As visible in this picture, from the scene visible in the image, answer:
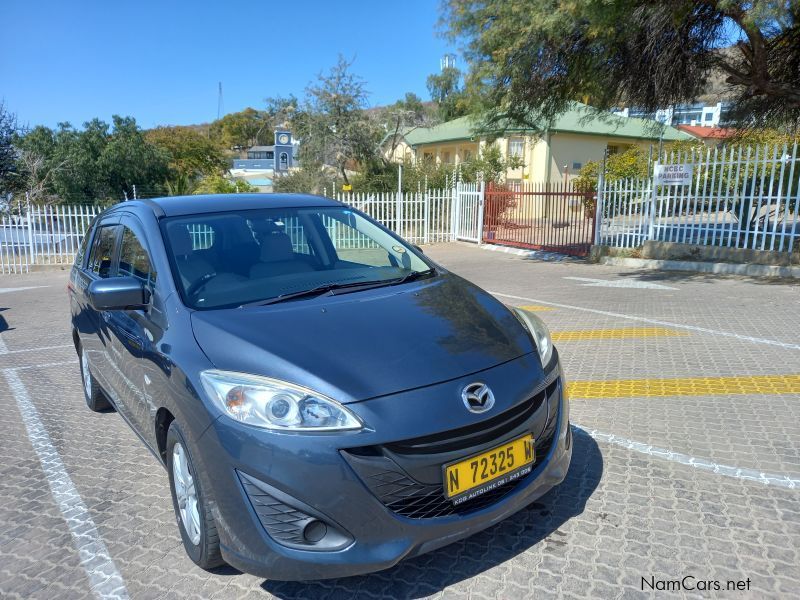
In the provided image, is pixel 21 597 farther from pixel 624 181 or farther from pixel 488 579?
pixel 624 181

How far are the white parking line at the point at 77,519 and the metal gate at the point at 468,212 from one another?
15116mm

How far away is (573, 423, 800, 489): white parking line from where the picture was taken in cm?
331

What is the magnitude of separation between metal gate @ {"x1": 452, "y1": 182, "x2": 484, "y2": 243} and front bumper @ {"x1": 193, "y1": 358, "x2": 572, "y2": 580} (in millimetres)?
16576

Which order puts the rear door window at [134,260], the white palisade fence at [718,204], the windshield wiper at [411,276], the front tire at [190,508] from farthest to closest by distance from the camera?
the white palisade fence at [718,204], the windshield wiper at [411,276], the rear door window at [134,260], the front tire at [190,508]

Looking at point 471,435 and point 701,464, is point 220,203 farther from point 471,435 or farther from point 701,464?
point 701,464

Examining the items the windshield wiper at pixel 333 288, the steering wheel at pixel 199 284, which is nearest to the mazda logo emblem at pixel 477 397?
the windshield wiper at pixel 333 288

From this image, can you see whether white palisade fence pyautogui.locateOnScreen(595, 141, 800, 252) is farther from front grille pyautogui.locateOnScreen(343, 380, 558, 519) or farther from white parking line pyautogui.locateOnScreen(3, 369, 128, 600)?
white parking line pyautogui.locateOnScreen(3, 369, 128, 600)

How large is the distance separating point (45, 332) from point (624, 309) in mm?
8344

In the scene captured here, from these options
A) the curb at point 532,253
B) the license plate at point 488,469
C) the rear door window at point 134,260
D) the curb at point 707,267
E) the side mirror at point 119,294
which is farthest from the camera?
the curb at point 532,253

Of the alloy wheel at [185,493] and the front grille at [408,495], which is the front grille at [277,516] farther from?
the alloy wheel at [185,493]

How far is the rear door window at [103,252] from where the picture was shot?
409 cm

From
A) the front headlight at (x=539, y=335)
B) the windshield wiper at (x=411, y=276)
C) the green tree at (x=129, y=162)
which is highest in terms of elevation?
the green tree at (x=129, y=162)

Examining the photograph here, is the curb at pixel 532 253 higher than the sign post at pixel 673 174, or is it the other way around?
the sign post at pixel 673 174

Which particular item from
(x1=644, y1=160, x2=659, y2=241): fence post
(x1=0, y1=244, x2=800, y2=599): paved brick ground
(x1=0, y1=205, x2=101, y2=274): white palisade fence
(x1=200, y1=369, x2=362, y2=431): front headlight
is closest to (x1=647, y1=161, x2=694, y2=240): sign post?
(x1=644, y1=160, x2=659, y2=241): fence post
